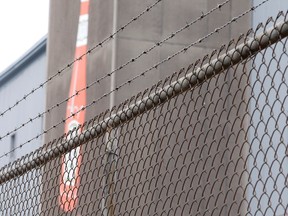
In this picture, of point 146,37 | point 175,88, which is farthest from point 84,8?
point 175,88

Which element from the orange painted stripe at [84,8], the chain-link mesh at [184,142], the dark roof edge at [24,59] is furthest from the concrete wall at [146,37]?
the chain-link mesh at [184,142]

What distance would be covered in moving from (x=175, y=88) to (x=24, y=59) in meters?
31.1

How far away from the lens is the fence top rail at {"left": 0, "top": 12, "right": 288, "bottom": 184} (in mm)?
5324

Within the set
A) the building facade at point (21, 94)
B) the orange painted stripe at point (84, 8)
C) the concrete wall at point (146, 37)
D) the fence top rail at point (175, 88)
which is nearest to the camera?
the fence top rail at point (175, 88)

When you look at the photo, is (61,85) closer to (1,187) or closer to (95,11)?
(95,11)

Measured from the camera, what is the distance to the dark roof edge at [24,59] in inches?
1394

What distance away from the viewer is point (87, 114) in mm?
25109

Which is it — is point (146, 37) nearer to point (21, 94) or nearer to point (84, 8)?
point (84, 8)

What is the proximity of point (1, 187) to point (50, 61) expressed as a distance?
64.0ft

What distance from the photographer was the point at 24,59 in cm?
3694

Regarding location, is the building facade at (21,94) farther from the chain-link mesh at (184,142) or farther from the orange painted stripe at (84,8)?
the chain-link mesh at (184,142)

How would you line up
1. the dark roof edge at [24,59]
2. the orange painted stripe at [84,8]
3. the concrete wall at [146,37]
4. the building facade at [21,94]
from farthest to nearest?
the dark roof edge at [24,59] → the building facade at [21,94] → the orange painted stripe at [84,8] → the concrete wall at [146,37]

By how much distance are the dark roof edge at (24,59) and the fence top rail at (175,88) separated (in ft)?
88.9

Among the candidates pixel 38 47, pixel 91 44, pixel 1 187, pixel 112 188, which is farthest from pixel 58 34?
pixel 112 188
